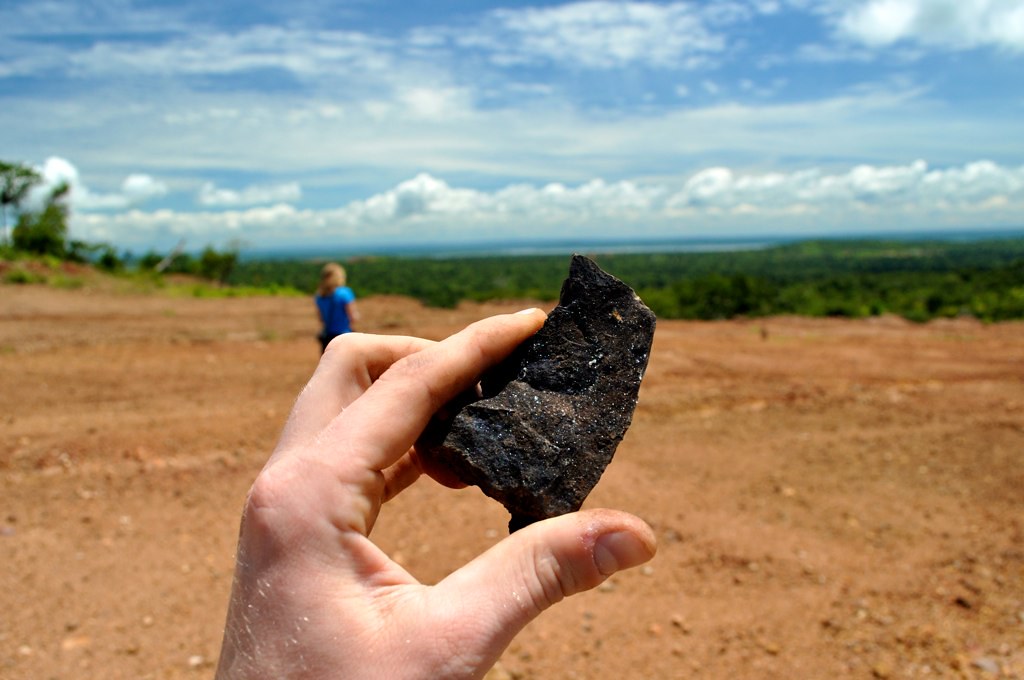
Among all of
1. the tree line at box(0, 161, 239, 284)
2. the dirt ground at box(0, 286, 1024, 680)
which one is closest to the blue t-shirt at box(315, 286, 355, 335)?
the dirt ground at box(0, 286, 1024, 680)

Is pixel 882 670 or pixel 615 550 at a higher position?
pixel 615 550

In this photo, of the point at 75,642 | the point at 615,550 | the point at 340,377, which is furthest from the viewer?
the point at 75,642

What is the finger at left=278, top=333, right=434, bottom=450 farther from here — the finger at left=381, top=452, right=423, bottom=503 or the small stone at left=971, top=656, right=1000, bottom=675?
the small stone at left=971, top=656, right=1000, bottom=675

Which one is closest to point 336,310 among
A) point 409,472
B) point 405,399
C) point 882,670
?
point 409,472

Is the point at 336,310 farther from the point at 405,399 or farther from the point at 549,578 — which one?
the point at 549,578

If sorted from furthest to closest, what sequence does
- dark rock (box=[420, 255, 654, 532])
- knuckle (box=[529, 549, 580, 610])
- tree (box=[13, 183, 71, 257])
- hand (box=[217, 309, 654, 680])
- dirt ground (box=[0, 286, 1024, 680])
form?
tree (box=[13, 183, 71, 257]), dirt ground (box=[0, 286, 1024, 680]), dark rock (box=[420, 255, 654, 532]), knuckle (box=[529, 549, 580, 610]), hand (box=[217, 309, 654, 680])

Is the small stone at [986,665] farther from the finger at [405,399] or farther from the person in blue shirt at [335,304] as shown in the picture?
the person in blue shirt at [335,304]
